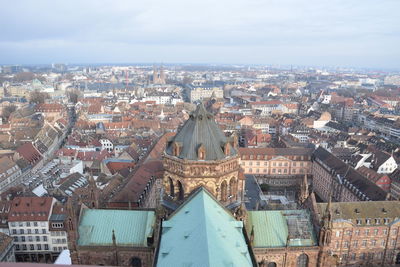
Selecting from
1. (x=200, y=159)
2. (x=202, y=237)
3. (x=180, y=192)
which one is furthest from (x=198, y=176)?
(x=202, y=237)

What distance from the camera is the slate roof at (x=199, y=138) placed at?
1732 inches

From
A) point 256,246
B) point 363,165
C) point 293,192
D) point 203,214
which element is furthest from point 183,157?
point 363,165

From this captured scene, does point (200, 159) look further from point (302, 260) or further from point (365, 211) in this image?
point (365, 211)

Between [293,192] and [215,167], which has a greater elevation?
[215,167]

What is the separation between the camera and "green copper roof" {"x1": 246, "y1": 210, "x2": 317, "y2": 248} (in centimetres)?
4381

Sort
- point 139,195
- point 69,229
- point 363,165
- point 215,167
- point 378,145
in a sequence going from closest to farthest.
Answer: point 69,229, point 215,167, point 139,195, point 363,165, point 378,145

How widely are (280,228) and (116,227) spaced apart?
22135 millimetres

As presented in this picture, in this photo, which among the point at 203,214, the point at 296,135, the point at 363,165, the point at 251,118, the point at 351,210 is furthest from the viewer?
the point at 251,118

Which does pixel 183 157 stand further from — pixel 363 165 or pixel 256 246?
pixel 363 165

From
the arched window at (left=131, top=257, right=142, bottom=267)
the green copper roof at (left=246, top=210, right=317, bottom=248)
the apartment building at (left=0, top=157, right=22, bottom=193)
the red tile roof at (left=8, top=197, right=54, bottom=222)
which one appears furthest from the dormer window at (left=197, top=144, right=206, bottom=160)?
the apartment building at (left=0, top=157, right=22, bottom=193)

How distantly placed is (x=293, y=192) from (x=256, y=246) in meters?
67.2

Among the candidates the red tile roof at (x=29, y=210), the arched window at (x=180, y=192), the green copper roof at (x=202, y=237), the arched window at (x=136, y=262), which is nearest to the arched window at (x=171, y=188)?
the arched window at (x=180, y=192)

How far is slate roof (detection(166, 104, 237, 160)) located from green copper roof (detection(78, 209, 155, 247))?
10045 millimetres

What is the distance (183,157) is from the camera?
4400 centimetres
